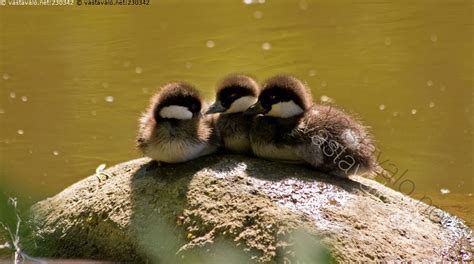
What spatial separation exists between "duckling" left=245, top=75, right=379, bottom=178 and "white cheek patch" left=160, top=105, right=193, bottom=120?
465 millimetres

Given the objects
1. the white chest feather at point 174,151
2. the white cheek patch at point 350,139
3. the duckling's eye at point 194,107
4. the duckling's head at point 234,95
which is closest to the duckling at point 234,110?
the duckling's head at point 234,95

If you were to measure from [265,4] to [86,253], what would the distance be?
9274mm

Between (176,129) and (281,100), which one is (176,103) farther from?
(281,100)

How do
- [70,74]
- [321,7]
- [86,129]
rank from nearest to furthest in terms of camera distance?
[86,129] < [70,74] < [321,7]

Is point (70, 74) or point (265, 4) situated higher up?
point (265, 4)

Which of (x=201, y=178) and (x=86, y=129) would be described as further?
(x=86, y=129)

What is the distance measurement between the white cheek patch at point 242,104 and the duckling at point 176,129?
24 cm

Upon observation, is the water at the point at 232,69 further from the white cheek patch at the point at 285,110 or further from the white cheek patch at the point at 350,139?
the white cheek patch at the point at 285,110

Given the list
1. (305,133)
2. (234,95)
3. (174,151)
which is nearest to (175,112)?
(174,151)

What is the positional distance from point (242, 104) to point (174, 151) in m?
0.63

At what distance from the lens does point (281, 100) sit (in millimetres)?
5207

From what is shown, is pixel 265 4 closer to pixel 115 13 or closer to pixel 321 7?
pixel 321 7

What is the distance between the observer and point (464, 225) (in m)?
5.60

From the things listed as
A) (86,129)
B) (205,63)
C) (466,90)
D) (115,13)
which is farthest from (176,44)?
(466,90)
